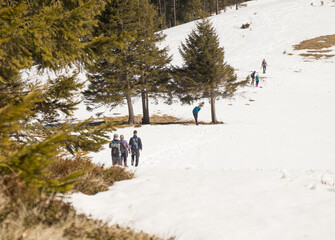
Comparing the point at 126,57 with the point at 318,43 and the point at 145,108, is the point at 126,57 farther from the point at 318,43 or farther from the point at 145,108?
the point at 318,43

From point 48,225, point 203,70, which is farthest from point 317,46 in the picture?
point 48,225

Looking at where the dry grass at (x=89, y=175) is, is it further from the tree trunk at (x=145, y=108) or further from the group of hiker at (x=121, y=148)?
the tree trunk at (x=145, y=108)

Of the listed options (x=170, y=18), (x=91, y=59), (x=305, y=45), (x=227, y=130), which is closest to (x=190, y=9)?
(x=170, y=18)

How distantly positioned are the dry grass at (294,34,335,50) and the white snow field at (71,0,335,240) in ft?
9.97

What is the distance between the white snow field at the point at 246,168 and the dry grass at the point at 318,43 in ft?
9.97

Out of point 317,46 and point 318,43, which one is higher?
point 318,43

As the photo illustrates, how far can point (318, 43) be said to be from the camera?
40.3m

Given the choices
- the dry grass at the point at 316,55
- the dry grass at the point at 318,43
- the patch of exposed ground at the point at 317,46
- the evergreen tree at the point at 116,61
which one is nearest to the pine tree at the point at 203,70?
the evergreen tree at the point at 116,61

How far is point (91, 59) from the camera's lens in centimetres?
521

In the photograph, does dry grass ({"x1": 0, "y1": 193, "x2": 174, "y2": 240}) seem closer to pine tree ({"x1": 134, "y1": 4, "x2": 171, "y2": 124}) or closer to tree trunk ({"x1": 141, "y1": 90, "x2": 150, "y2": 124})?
pine tree ({"x1": 134, "y1": 4, "x2": 171, "y2": 124})

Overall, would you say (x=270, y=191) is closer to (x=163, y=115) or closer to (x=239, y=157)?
(x=239, y=157)

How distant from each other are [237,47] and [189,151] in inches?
1419

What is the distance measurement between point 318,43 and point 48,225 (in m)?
49.0

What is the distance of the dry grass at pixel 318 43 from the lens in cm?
3937
